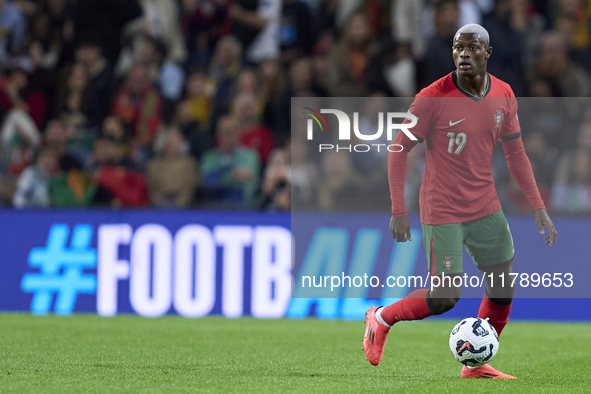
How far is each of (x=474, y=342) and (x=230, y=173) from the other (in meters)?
5.31

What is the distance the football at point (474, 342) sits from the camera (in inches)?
219

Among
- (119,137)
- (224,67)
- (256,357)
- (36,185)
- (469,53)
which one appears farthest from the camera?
(224,67)

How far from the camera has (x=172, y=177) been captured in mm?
10484

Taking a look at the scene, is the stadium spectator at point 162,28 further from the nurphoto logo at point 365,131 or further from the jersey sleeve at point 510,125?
the jersey sleeve at point 510,125

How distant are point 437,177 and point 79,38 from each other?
332 inches

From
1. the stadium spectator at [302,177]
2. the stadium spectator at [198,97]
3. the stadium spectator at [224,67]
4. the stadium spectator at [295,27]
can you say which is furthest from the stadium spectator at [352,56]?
the stadium spectator at [302,177]

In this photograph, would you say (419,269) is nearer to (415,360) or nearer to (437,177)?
(415,360)

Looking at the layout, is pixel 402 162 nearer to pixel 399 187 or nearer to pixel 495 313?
pixel 399 187

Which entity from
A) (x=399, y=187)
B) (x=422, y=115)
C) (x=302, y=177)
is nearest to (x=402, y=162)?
(x=399, y=187)

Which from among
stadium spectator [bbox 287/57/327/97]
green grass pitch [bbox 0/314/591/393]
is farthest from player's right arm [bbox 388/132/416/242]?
stadium spectator [bbox 287/57/327/97]

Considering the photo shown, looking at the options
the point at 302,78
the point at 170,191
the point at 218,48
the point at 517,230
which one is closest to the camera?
the point at 517,230

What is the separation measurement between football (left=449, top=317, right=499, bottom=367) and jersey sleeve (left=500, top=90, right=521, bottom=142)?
3.93ft

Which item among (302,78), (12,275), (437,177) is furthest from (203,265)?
(437,177)

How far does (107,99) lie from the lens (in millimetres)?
12180
